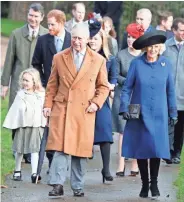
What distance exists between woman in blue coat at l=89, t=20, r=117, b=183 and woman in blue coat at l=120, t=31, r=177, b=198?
2.05 feet

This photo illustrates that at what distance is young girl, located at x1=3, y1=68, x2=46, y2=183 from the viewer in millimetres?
11531

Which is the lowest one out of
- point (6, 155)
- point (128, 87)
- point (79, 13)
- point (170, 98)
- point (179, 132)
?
point (6, 155)

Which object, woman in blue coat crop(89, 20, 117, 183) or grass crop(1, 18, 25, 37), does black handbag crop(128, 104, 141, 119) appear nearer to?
woman in blue coat crop(89, 20, 117, 183)

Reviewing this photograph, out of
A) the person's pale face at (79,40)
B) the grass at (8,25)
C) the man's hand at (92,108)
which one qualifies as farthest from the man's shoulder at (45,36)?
the grass at (8,25)

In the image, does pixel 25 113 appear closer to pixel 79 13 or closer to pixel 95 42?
pixel 95 42

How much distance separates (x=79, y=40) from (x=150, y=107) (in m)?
1.04

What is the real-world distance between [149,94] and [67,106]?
888mm

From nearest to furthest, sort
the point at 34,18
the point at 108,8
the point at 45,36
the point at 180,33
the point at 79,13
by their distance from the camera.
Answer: the point at 45,36, the point at 34,18, the point at 180,33, the point at 79,13, the point at 108,8

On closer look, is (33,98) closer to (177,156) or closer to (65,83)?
(65,83)

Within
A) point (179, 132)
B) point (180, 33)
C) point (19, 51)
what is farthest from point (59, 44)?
point (179, 132)

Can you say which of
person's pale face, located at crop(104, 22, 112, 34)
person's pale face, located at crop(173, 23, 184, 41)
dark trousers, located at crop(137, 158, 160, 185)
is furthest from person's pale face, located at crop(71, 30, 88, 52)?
person's pale face, located at crop(104, 22, 112, 34)

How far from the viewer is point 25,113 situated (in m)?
11.5

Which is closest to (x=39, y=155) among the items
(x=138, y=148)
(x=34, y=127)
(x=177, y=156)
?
(x=34, y=127)

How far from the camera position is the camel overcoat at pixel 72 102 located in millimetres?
10141
